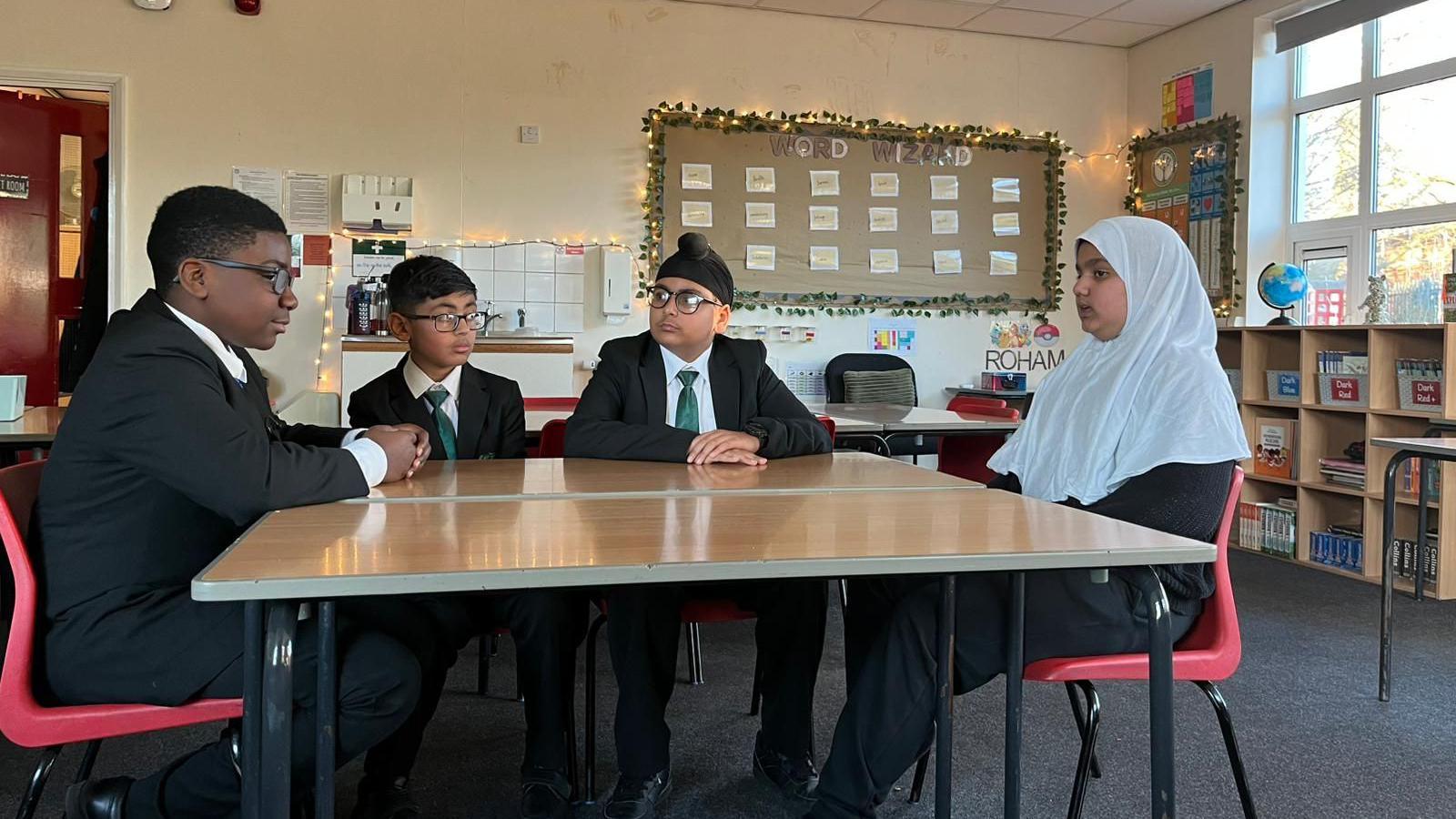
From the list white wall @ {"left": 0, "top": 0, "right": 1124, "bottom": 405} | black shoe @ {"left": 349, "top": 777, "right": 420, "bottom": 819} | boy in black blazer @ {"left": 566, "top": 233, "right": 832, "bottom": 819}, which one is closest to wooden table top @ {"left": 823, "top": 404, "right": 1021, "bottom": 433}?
boy in black blazer @ {"left": 566, "top": 233, "right": 832, "bottom": 819}

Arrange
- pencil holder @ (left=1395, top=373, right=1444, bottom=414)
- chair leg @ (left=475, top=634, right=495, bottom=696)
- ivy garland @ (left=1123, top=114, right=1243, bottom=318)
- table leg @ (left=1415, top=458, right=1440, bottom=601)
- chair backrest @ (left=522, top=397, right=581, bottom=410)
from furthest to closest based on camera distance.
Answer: ivy garland @ (left=1123, top=114, right=1243, bottom=318)
pencil holder @ (left=1395, top=373, right=1444, bottom=414)
chair backrest @ (left=522, top=397, right=581, bottom=410)
table leg @ (left=1415, top=458, right=1440, bottom=601)
chair leg @ (left=475, top=634, right=495, bottom=696)

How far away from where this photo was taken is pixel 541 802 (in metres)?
1.96

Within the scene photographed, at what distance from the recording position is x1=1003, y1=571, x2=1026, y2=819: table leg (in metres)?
1.65

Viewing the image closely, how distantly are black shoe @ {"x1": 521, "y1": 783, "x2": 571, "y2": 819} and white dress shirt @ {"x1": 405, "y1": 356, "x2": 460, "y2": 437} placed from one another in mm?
898

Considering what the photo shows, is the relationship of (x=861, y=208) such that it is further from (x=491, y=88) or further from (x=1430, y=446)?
(x=1430, y=446)

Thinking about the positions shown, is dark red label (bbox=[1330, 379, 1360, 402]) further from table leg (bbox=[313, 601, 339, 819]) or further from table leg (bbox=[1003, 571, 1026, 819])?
table leg (bbox=[313, 601, 339, 819])

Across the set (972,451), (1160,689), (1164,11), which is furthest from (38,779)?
(1164,11)

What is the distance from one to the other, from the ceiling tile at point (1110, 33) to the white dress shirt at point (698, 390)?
4.90 m

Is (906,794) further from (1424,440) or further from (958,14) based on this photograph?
(958,14)

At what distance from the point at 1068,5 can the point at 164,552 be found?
582 cm

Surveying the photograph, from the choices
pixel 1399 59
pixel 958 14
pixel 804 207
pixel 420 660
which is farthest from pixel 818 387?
pixel 420 660

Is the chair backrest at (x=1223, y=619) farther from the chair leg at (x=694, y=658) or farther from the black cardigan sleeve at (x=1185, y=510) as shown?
the chair leg at (x=694, y=658)

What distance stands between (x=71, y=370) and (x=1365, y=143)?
7056mm

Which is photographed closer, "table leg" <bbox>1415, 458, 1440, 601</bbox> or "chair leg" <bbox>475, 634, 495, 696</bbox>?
"chair leg" <bbox>475, 634, 495, 696</bbox>
